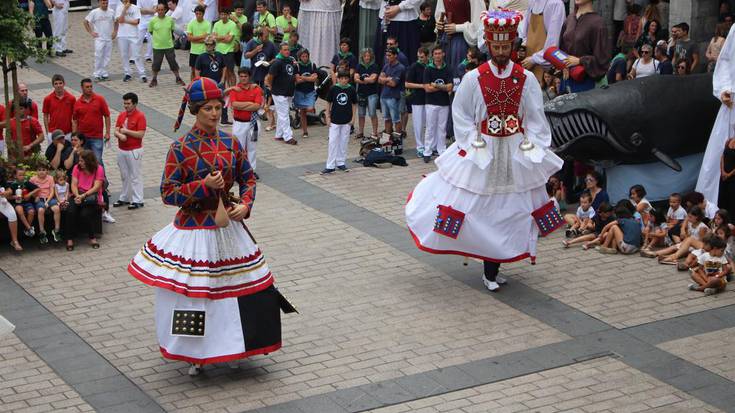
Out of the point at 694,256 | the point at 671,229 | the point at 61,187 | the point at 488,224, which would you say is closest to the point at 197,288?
the point at 488,224

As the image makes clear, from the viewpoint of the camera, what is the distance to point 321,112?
20359mm

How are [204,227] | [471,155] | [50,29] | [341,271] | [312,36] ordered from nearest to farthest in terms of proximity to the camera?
Result: [204,227]
[471,155]
[341,271]
[312,36]
[50,29]

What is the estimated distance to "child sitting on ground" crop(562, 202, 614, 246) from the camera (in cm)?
1385

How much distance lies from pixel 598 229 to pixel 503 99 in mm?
2625

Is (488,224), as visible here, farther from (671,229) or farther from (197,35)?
(197,35)

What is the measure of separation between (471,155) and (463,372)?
98.4 inches

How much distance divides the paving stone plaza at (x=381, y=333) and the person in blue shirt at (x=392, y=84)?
11.6 ft

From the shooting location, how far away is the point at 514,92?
12.2 meters

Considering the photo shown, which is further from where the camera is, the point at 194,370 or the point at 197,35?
the point at 197,35

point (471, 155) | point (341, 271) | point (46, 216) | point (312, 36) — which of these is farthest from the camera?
point (312, 36)

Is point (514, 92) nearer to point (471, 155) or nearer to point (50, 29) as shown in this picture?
point (471, 155)

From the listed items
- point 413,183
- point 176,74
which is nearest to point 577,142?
point 413,183

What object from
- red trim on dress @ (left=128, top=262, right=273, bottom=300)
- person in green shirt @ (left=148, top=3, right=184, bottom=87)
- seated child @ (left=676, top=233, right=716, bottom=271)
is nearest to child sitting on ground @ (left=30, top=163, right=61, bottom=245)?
red trim on dress @ (left=128, top=262, right=273, bottom=300)

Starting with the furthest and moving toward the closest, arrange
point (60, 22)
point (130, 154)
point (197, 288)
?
point (60, 22) < point (130, 154) < point (197, 288)
